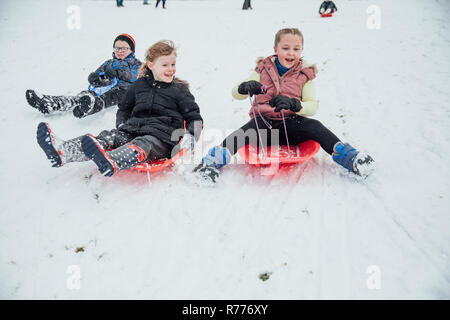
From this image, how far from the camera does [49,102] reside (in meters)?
3.55

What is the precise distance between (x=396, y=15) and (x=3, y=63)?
31.9ft

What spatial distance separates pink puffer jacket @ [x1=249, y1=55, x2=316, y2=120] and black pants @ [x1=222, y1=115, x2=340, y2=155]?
10 cm

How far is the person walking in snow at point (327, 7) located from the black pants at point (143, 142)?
8.54 metres

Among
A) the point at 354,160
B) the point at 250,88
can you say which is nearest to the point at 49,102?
the point at 250,88

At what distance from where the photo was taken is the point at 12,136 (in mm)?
3281

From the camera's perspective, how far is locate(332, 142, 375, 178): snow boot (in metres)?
2.31

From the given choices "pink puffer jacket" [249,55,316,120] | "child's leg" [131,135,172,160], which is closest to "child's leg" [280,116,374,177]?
"pink puffer jacket" [249,55,316,120]

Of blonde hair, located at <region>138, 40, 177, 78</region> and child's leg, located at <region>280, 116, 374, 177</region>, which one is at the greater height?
blonde hair, located at <region>138, 40, 177, 78</region>

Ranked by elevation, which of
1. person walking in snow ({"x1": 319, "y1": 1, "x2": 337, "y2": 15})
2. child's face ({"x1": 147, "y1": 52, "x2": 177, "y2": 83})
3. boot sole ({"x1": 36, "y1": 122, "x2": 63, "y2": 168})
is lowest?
boot sole ({"x1": 36, "y1": 122, "x2": 63, "y2": 168})

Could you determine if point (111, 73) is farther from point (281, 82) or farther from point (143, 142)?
point (281, 82)

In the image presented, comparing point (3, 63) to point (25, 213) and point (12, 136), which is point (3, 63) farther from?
point (25, 213)

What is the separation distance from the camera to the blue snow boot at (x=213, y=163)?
7.80 ft

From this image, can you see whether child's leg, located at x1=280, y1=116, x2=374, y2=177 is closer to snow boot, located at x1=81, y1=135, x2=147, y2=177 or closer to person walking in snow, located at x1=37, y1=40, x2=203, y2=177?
person walking in snow, located at x1=37, y1=40, x2=203, y2=177

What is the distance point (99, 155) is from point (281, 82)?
1.77 m
